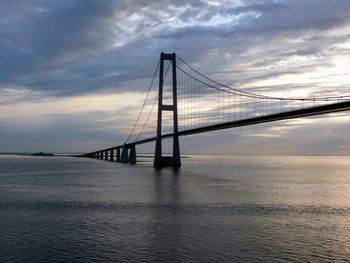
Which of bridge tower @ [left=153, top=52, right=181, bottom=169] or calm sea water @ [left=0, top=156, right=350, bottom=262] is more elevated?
bridge tower @ [left=153, top=52, right=181, bottom=169]

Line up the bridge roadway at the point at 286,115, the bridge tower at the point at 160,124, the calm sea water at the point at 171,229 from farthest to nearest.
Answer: the bridge tower at the point at 160,124
the bridge roadway at the point at 286,115
the calm sea water at the point at 171,229

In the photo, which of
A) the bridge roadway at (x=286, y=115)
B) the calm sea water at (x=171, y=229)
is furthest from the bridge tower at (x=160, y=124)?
the calm sea water at (x=171, y=229)

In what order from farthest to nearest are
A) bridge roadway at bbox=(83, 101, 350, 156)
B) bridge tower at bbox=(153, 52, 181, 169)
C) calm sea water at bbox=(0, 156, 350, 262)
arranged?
bridge tower at bbox=(153, 52, 181, 169)
bridge roadway at bbox=(83, 101, 350, 156)
calm sea water at bbox=(0, 156, 350, 262)

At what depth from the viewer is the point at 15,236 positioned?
16.4m

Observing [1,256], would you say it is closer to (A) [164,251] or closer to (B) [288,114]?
(A) [164,251]

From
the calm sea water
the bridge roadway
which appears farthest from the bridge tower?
the calm sea water

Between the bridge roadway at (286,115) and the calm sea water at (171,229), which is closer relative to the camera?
the calm sea water at (171,229)

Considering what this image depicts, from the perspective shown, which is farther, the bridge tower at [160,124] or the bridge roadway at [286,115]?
the bridge tower at [160,124]

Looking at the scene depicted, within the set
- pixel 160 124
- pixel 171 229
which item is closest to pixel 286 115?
pixel 171 229

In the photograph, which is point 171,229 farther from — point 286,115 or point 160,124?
point 160,124

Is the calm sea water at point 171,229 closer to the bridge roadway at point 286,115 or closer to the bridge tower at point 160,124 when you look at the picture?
the bridge roadway at point 286,115

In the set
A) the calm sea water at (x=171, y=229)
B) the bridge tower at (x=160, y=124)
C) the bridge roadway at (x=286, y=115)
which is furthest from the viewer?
the bridge tower at (x=160, y=124)

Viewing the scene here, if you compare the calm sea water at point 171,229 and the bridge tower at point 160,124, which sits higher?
the bridge tower at point 160,124

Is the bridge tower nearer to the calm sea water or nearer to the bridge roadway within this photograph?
the bridge roadway
